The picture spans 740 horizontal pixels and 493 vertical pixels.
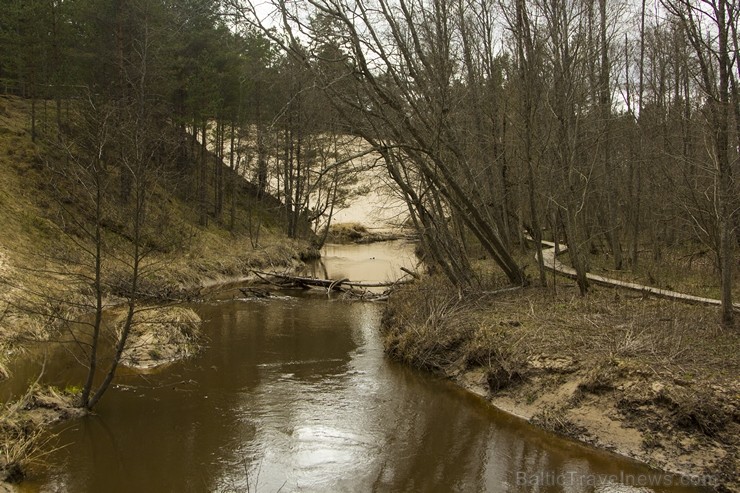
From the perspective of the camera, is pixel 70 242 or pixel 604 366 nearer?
pixel 604 366

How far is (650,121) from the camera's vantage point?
2008cm

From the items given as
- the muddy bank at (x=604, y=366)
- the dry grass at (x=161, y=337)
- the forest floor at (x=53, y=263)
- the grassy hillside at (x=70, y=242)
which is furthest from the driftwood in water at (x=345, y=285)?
the dry grass at (x=161, y=337)

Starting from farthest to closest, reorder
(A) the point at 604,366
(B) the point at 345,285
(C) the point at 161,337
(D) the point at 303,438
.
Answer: (B) the point at 345,285
(C) the point at 161,337
(A) the point at 604,366
(D) the point at 303,438

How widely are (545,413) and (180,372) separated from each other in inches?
261

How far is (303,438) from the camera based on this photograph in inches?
293

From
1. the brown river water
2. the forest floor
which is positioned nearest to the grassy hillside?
the forest floor

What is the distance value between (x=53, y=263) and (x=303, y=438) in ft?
38.7

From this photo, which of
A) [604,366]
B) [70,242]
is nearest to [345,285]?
[70,242]

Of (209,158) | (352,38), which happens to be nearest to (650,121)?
(352,38)

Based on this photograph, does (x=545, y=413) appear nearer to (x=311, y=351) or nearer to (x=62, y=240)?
(x=311, y=351)

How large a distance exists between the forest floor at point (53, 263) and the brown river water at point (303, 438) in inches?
20.8

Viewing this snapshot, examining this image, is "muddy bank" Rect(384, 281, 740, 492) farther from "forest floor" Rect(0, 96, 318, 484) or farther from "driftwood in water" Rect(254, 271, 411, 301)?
"driftwood in water" Rect(254, 271, 411, 301)

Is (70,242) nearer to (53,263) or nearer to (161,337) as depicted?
(53,263)

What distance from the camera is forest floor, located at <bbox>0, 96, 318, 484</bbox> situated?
751 cm
